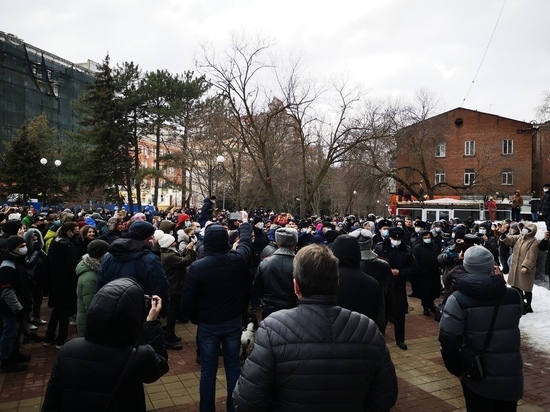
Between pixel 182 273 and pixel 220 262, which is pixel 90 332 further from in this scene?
pixel 182 273

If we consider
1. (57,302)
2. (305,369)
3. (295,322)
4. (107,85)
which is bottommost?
(57,302)

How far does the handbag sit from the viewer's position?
3.28 metres

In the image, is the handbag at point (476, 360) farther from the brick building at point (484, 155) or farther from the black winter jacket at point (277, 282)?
the brick building at point (484, 155)

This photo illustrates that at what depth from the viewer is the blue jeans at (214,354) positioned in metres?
4.16

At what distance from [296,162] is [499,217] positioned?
1618cm

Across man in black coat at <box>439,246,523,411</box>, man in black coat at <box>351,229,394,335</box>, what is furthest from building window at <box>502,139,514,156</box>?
man in black coat at <box>439,246,523,411</box>

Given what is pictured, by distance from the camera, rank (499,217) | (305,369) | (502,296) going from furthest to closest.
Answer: (499,217) → (502,296) → (305,369)

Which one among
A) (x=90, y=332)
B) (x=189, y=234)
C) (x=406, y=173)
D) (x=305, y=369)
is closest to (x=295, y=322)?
(x=305, y=369)

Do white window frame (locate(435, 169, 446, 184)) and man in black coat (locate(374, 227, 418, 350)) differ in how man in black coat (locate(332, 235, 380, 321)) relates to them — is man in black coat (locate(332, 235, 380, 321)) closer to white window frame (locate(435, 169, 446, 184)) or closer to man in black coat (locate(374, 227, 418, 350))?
man in black coat (locate(374, 227, 418, 350))

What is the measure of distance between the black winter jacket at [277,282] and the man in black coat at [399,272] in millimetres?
2825

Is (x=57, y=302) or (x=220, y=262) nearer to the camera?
(x=220, y=262)

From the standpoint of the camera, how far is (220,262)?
4.28 metres

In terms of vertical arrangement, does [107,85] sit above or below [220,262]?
above

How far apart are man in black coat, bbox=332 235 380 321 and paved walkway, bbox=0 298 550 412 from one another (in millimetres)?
1558
